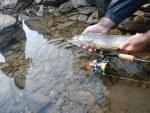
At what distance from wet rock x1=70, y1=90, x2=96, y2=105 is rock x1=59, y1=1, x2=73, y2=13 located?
108 inches

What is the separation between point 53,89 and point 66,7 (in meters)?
2.76

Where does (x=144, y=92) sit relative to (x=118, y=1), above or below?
below

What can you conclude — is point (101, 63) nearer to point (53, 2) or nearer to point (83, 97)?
point (83, 97)

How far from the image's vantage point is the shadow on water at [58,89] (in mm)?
3836

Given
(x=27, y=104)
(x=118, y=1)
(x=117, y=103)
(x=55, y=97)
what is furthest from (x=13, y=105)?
(x=118, y=1)

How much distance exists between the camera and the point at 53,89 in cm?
423

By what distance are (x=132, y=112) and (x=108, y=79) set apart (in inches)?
29.0

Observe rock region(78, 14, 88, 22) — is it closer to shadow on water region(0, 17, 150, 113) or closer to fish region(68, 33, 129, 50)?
shadow on water region(0, 17, 150, 113)

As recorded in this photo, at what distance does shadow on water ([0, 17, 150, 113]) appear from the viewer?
151 inches

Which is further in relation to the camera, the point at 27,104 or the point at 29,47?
the point at 29,47

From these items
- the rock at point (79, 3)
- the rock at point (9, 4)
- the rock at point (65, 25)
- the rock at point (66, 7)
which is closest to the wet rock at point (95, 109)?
the rock at point (65, 25)

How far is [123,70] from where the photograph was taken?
4344 millimetres

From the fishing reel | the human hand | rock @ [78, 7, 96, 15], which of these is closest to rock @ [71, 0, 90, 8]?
rock @ [78, 7, 96, 15]

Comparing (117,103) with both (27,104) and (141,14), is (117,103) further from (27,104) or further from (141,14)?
(141,14)
